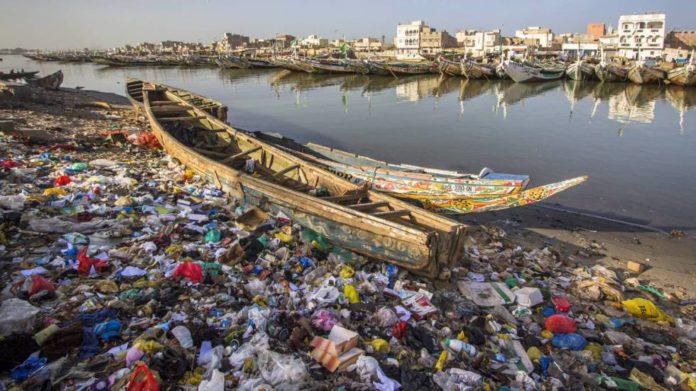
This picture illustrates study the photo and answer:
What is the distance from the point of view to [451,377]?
324 cm

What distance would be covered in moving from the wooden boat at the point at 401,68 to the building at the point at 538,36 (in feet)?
136

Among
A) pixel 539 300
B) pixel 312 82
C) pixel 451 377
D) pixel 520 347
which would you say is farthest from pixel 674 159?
pixel 312 82

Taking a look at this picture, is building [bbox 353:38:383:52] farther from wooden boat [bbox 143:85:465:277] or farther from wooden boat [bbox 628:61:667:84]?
wooden boat [bbox 143:85:465:277]

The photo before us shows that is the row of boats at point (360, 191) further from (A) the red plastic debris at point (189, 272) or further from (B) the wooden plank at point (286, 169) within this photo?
(A) the red plastic debris at point (189, 272)

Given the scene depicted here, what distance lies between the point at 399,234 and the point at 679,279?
14.4ft

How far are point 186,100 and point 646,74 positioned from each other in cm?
3634

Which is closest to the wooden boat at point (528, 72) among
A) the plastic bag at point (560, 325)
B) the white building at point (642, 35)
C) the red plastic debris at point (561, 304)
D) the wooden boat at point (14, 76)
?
the white building at point (642, 35)

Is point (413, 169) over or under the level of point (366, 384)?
over

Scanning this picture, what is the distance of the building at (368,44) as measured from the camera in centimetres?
8750

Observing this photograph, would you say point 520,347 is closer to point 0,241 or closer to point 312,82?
point 0,241

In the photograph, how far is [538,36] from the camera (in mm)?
80500

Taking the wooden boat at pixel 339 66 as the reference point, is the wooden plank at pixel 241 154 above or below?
below

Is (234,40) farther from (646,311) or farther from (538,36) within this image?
(646,311)

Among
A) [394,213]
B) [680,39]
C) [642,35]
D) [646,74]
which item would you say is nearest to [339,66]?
[646,74]
